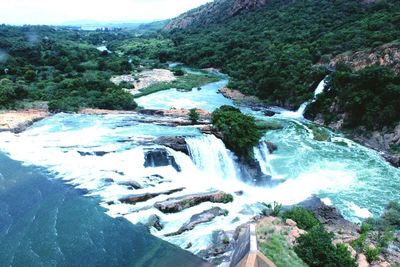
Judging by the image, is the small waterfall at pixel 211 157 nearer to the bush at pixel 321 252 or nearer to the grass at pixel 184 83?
the bush at pixel 321 252

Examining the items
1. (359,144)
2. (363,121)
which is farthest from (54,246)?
(363,121)

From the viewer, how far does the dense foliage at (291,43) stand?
4372cm

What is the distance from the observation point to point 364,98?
3422cm

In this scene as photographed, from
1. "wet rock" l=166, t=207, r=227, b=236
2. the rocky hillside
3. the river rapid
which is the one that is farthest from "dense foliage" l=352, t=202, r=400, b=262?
the rocky hillside

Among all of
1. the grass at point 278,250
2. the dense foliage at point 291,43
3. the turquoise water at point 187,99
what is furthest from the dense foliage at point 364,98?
the grass at point 278,250

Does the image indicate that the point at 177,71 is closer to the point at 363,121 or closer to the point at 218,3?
the point at 363,121

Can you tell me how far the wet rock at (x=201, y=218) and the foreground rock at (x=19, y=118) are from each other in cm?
1537

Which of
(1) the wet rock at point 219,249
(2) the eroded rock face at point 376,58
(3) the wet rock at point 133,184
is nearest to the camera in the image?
(1) the wet rock at point 219,249

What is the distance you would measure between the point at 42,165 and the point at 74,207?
5.21 metres

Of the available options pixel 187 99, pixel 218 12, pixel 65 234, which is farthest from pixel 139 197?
pixel 218 12

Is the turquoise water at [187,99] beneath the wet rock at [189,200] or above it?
beneath

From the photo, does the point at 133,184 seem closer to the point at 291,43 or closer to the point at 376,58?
the point at 376,58

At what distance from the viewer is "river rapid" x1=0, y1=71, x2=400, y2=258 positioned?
19.5 meters

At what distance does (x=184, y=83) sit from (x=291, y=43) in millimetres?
16226
